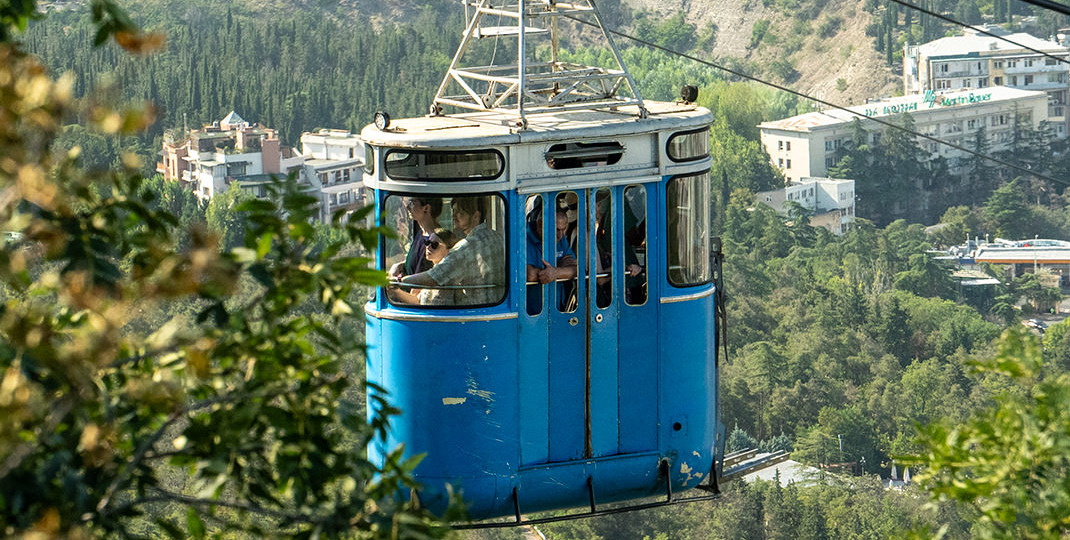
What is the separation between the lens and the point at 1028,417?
5082mm

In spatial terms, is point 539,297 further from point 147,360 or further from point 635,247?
point 147,360

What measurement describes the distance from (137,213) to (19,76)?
66 cm

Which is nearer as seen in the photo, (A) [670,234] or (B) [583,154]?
(B) [583,154]

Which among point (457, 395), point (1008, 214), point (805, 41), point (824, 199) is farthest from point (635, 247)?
point (805, 41)

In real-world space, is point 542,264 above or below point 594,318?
above

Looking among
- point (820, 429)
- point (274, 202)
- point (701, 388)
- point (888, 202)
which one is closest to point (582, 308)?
point (701, 388)

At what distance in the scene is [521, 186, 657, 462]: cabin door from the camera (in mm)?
7824

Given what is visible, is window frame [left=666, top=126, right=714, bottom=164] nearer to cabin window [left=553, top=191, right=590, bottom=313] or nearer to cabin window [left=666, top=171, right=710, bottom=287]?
cabin window [left=666, top=171, right=710, bottom=287]

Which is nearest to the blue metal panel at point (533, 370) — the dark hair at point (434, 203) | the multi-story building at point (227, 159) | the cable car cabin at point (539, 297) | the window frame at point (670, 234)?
the cable car cabin at point (539, 297)

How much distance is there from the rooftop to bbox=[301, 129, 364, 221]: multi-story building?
3375cm

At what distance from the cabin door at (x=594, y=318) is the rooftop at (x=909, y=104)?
366 feet

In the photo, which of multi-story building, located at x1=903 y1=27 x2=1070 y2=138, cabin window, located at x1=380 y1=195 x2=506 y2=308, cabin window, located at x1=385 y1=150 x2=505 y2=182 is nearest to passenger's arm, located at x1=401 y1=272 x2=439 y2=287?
cabin window, located at x1=380 y1=195 x2=506 y2=308

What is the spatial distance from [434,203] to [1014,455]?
10.9 feet

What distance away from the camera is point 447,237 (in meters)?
7.77
